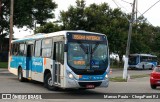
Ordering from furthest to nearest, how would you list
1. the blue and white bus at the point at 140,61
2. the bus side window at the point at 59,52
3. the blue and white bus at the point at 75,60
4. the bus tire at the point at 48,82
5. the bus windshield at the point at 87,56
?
the blue and white bus at the point at 140,61
the bus tire at the point at 48,82
the bus side window at the point at 59,52
the bus windshield at the point at 87,56
the blue and white bus at the point at 75,60

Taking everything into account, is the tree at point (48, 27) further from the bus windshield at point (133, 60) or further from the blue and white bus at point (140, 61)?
the blue and white bus at point (140, 61)

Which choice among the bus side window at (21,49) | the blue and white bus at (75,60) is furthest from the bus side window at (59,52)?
the bus side window at (21,49)

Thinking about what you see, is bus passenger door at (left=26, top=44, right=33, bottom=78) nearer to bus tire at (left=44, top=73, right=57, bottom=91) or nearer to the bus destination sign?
bus tire at (left=44, top=73, right=57, bottom=91)

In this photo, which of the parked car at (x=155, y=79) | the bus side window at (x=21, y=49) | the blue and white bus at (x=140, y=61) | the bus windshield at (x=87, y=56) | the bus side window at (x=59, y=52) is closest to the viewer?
the bus windshield at (x=87, y=56)

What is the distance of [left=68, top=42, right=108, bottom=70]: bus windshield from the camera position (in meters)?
17.3

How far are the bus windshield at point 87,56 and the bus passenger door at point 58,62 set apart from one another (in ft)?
1.87

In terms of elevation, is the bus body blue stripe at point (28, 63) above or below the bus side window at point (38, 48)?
below

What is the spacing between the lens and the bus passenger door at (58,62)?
17.7 meters

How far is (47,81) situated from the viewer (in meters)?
19.6

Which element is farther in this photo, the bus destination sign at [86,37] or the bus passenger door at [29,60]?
the bus passenger door at [29,60]

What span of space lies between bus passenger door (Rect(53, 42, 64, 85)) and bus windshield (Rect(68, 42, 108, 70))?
57 centimetres

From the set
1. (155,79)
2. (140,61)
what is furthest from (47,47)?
(140,61)

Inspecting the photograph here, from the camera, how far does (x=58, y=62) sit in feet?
59.6

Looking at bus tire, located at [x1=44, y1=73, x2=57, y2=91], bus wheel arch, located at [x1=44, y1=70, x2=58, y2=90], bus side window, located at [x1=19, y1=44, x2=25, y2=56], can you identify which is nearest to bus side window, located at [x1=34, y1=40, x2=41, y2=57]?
bus wheel arch, located at [x1=44, y1=70, x2=58, y2=90]
